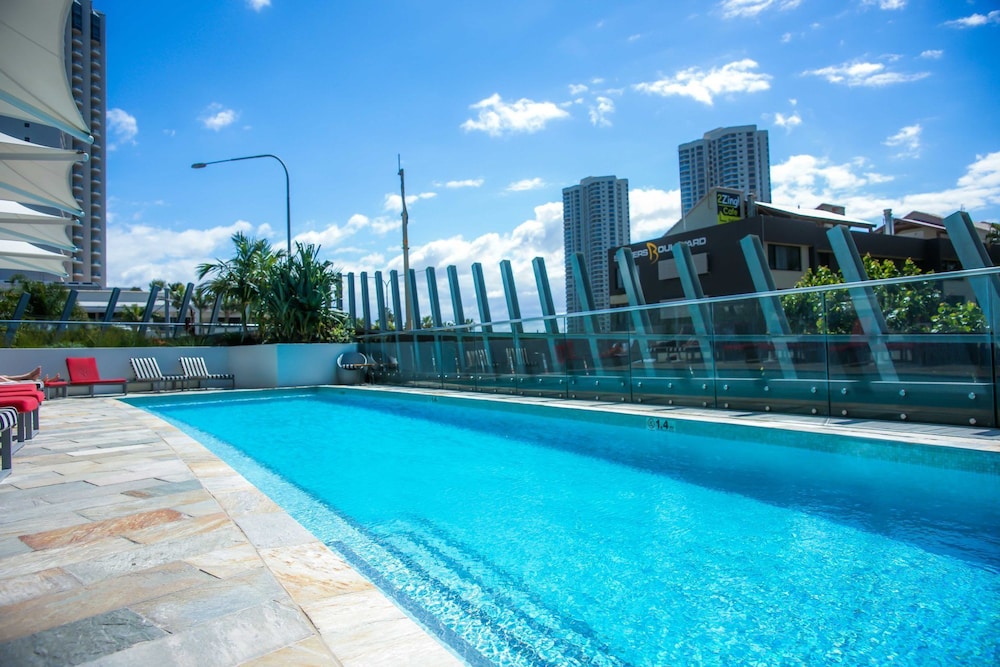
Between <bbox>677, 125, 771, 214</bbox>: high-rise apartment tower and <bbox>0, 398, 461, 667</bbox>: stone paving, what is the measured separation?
224ft

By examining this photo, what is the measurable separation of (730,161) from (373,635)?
74691mm

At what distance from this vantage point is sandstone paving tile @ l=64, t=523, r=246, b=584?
8.80 feet

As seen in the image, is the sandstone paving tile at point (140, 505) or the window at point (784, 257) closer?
the sandstone paving tile at point (140, 505)

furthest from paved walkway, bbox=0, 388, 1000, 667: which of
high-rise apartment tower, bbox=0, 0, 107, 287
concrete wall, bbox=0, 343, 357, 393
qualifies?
high-rise apartment tower, bbox=0, 0, 107, 287

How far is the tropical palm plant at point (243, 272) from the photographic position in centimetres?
2041

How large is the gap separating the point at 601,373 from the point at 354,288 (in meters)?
12.6

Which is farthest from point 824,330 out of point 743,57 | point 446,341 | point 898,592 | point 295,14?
point 295,14

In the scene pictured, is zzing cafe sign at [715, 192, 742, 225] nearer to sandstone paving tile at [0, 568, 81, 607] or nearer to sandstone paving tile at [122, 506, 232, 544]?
sandstone paving tile at [122, 506, 232, 544]

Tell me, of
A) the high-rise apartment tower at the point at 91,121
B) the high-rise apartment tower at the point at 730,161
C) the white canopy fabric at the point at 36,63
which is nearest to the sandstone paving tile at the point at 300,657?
the white canopy fabric at the point at 36,63

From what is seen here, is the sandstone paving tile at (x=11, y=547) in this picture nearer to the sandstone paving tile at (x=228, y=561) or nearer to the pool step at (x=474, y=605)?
the sandstone paving tile at (x=228, y=561)

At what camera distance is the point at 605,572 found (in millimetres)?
3318

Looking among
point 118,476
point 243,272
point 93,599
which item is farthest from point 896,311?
point 243,272

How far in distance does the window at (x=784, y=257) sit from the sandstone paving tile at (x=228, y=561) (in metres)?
31.1

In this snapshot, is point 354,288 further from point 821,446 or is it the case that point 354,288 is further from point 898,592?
point 898,592
